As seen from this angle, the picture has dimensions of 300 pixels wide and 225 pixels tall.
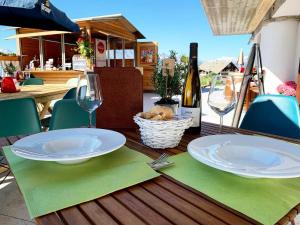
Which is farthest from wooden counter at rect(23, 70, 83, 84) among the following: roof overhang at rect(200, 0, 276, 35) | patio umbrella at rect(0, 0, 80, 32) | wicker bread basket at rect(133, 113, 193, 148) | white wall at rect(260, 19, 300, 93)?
wicker bread basket at rect(133, 113, 193, 148)

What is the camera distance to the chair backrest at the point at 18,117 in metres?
1.70

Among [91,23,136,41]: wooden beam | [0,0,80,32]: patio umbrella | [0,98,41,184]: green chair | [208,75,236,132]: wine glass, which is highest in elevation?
[91,23,136,41]: wooden beam

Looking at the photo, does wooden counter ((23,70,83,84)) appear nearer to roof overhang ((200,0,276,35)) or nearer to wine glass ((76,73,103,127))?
roof overhang ((200,0,276,35))

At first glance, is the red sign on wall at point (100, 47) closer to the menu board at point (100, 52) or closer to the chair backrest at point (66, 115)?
the menu board at point (100, 52)

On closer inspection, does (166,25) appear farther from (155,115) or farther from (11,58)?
(155,115)

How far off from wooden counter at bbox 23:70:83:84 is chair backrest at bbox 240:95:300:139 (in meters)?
5.86

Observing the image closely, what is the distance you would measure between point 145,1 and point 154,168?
2835 centimetres

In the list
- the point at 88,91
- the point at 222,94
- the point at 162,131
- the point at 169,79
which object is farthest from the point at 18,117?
the point at 222,94

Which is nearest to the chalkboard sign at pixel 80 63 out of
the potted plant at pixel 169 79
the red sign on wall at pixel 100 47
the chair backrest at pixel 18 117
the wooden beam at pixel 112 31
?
the wooden beam at pixel 112 31

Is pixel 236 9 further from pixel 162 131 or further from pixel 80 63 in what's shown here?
pixel 162 131

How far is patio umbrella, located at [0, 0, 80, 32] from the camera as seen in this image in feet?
8.13

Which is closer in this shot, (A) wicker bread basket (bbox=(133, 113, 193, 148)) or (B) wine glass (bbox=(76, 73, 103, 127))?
(A) wicker bread basket (bbox=(133, 113, 193, 148))

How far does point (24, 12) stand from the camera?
2596mm

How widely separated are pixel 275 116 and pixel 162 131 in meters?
1.01
